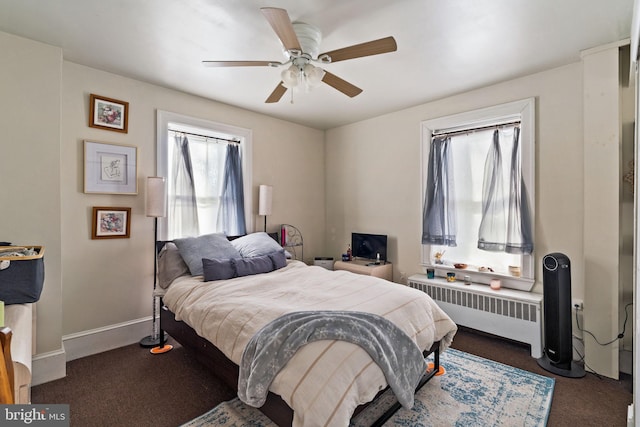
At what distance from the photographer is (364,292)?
2.34 m

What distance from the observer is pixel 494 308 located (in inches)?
119

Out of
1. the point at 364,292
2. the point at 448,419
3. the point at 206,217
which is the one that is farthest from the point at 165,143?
the point at 448,419

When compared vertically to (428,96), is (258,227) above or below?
below

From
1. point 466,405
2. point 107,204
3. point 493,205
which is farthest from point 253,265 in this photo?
point 493,205

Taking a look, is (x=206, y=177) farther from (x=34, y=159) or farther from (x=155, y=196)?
(x=34, y=159)

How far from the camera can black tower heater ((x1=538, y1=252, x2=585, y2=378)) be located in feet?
8.13

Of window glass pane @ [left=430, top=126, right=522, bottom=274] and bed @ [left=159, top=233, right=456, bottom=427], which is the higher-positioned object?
window glass pane @ [left=430, top=126, right=522, bottom=274]

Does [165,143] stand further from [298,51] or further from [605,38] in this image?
[605,38]

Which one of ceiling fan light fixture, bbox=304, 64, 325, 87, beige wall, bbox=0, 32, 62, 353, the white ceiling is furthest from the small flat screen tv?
beige wall, bbox=0, 32, 62, 353

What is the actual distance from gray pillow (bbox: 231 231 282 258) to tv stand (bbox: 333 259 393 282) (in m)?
1.11

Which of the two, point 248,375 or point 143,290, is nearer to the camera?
point 248,375

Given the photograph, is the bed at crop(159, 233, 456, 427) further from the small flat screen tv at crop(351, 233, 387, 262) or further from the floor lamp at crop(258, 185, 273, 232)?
the small flat screen tv at crop(351, 233, 387, 262)

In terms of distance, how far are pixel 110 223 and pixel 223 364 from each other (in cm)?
190

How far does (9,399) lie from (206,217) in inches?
116
